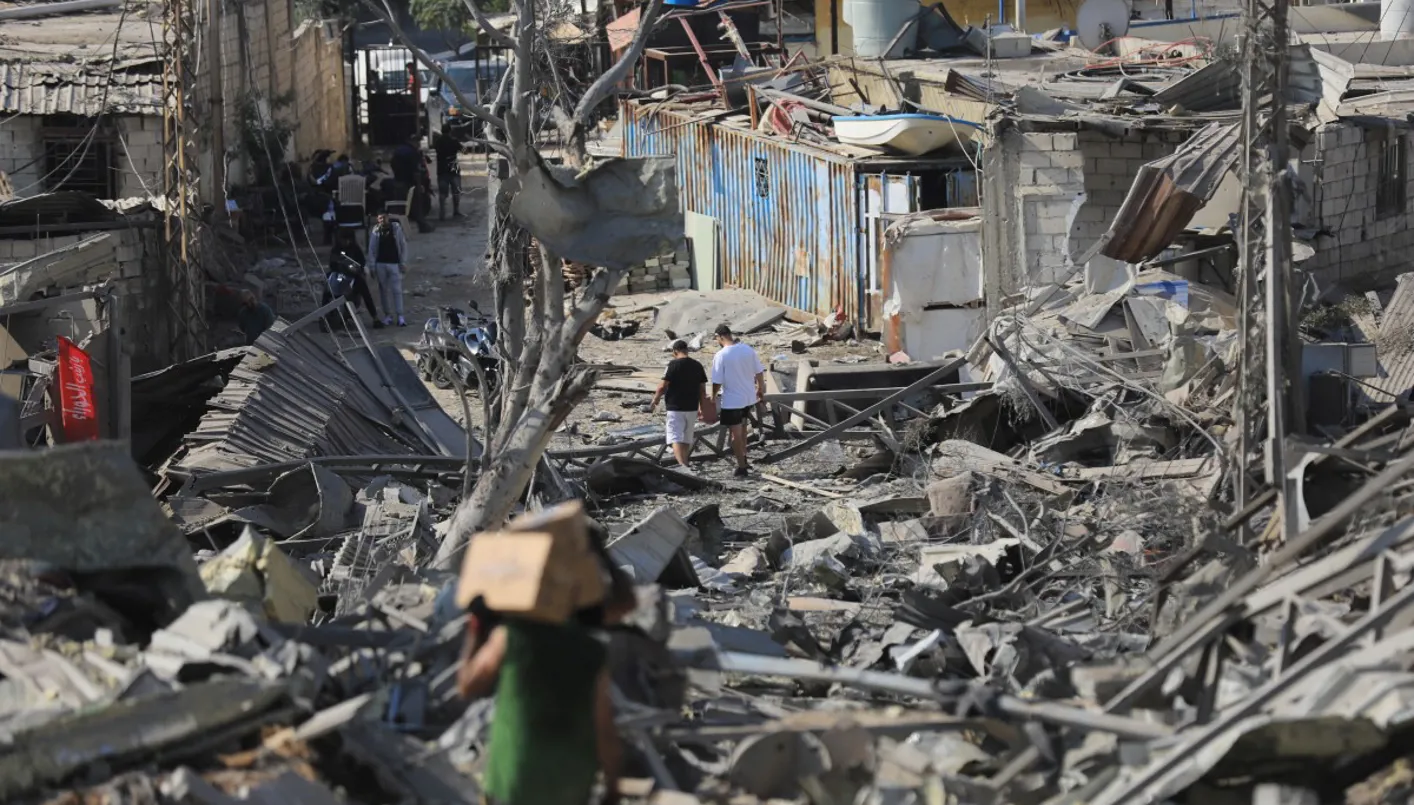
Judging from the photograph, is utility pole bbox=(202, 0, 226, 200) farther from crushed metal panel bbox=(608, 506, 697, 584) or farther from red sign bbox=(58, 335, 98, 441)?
crushed metal panel bbox=(608, 506, 697, 584)

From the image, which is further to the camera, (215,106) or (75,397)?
(215,106)

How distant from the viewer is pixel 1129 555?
37.1ft

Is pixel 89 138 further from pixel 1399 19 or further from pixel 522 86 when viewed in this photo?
pixel 1399 19

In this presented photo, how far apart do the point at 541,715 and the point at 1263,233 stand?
6.95 metres

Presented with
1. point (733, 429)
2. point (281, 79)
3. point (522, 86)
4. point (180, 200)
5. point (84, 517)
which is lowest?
point (733, 429)

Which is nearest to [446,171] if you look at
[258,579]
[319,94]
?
[319,94]

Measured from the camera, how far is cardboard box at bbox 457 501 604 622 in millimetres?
4648

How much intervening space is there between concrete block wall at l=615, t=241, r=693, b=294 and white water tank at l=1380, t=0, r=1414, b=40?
10.1 metres

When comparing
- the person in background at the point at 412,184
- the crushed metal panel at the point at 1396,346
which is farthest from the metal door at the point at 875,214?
the person in background at the point at 412,184

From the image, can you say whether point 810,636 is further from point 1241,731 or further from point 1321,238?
point 1321,238

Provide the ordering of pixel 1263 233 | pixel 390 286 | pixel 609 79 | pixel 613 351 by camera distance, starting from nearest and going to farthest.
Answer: pixel 1263 233 < pixel 609 79 < pixel 613 351 < pixel 390 286

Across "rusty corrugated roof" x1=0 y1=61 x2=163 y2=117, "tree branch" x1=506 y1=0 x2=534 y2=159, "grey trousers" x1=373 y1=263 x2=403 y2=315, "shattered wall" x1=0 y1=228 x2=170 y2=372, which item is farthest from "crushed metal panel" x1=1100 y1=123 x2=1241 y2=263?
"rusty corrugated roof" x1=0 y1=61 x2=163 y2=117

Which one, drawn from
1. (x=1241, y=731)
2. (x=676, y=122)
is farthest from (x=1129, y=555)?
(x=676, y=122)

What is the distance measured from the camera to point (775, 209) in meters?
23.1
